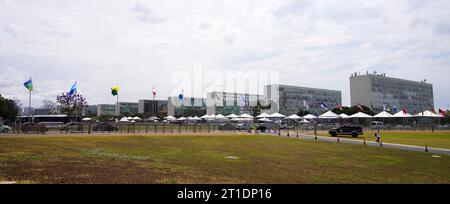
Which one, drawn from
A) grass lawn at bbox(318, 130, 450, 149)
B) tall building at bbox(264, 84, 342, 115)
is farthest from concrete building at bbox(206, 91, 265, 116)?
grass lawn at bbox(318, 130, 450, 149)

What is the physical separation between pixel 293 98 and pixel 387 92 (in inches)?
1833

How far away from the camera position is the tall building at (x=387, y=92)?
520 feet

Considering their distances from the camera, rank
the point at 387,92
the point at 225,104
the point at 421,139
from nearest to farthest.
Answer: the point at 421,139, the point at 387,92, the point at 225,104

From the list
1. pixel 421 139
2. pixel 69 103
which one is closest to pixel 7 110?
pixel 69 103

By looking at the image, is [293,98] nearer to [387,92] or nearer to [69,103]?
[387,92]

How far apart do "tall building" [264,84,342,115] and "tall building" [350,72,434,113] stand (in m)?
17.0

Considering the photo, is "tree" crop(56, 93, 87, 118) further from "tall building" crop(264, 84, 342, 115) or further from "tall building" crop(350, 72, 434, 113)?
"tall building" crop(350, 72, 434, 113)

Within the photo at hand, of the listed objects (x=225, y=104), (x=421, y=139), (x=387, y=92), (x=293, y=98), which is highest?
(x=387, y=92)

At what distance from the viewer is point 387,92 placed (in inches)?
6521

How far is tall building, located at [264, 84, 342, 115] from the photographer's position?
16412 cm

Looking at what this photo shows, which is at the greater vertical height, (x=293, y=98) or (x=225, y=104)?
(x=293, y=98)
